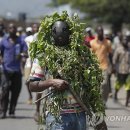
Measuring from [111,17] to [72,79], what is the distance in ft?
195

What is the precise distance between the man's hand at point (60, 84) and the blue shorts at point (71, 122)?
26 cm

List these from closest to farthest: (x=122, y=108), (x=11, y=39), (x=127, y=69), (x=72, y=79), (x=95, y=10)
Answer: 1. (x=72, y=79)
2. (x=11, y=39)
3. (x=122, y=108)
4. (x=127, y=69)
5. (x=95, y=10)

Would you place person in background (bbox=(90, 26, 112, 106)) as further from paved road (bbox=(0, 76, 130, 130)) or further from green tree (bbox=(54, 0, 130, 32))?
green tree (bbox=(54, 0, 130, 32))

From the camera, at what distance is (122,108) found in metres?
14.8

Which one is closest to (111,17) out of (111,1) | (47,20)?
(111,1)

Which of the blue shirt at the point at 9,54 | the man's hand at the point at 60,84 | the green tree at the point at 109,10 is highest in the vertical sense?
the green tree at the point at 109,10

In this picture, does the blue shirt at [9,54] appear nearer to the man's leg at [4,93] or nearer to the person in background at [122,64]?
the man's leg at [4,93]

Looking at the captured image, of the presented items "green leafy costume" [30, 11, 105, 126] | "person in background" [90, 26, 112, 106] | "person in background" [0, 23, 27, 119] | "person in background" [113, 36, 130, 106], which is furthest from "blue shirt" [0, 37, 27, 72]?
"green leafy costume" [30, 11, 105, 126]

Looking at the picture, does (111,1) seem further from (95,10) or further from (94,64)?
(94,64)

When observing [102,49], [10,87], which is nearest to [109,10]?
[102,49]

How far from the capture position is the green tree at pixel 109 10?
62.3m

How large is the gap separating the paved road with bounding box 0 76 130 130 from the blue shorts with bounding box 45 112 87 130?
4.17 metres

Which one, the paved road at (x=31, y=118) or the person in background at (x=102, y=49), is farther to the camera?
the person in background at (x=102, y=49)

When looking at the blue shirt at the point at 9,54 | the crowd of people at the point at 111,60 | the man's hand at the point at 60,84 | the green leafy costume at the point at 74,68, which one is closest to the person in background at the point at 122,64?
the crowd of people at the point at 111,60
